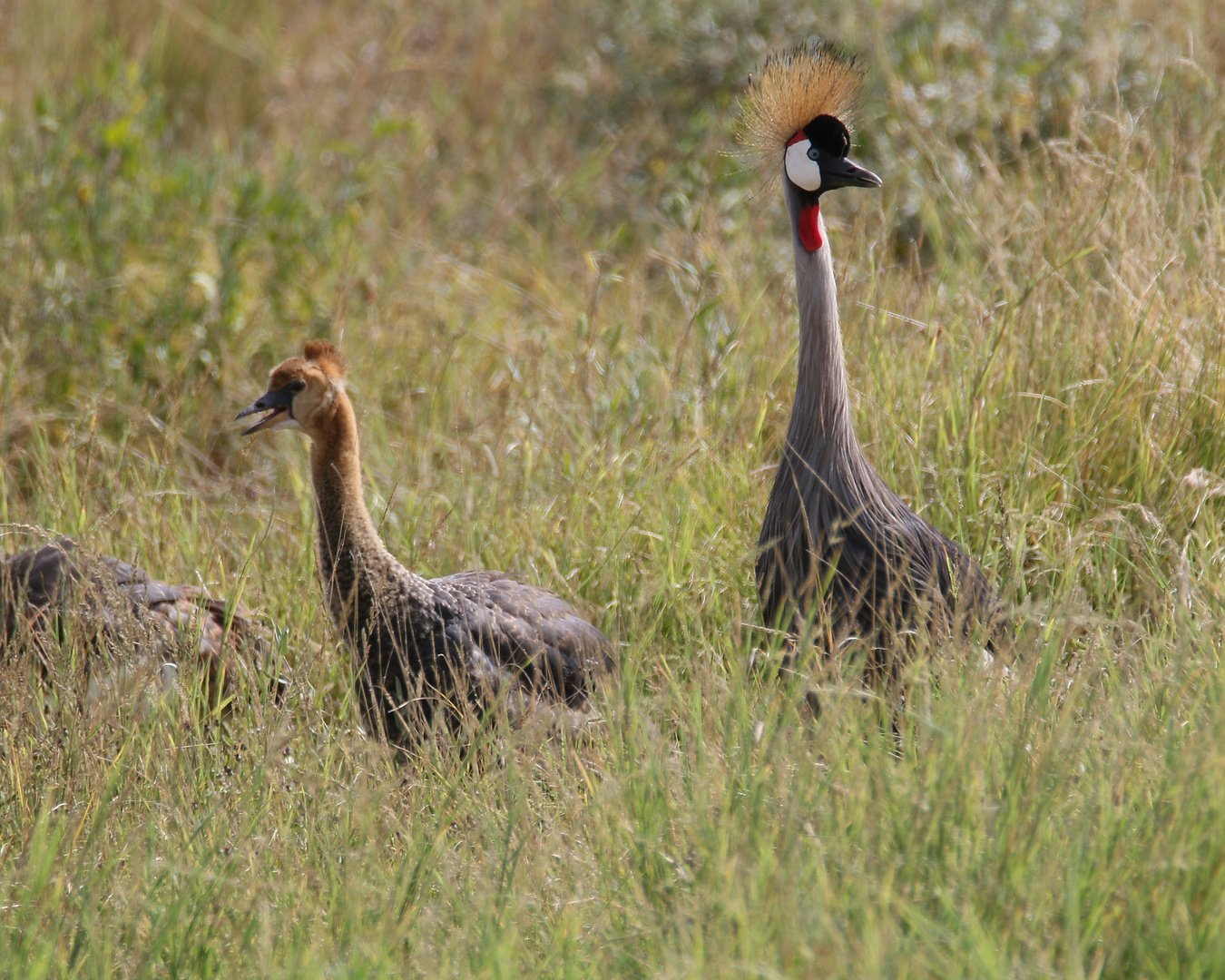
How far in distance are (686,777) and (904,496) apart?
5.32 ft

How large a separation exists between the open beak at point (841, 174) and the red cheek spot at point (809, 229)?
9 cm

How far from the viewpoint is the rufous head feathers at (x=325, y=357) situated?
3.57 meters

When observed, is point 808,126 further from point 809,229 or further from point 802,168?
point 809,229

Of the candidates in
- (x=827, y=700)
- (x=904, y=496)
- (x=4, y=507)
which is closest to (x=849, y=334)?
(x=904, y=496)

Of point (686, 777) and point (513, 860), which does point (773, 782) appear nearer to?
point (686, 777)

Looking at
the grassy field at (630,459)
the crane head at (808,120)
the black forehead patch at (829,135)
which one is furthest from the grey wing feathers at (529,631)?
the black forehead patch at (829,135)

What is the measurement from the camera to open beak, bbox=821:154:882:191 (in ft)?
10.7

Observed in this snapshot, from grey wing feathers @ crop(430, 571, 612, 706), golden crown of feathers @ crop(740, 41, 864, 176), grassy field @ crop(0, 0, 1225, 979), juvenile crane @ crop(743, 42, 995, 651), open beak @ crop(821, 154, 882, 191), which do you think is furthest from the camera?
grey wing feathers @ crop(430, 571, 612, 706)

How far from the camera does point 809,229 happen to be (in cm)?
326

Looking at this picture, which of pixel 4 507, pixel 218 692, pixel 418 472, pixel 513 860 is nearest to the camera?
pixel 513 860

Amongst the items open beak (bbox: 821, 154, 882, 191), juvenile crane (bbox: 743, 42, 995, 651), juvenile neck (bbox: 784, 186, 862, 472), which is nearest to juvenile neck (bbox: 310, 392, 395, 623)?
juvenile crane (bbox: 743, 42, 995, 651)

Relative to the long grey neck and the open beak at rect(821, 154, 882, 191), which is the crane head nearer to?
the open beak at rect(821, 154, 882, 191)

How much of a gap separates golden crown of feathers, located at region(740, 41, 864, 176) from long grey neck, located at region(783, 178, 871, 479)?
248 millimetres

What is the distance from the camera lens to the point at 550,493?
4156 millimetres
